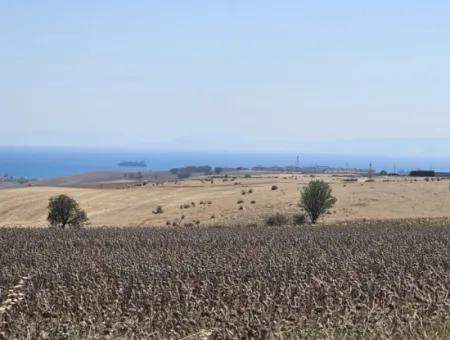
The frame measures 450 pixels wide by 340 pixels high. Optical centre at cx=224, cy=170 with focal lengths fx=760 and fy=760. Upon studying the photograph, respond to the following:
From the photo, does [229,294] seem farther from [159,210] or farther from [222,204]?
[159,210]

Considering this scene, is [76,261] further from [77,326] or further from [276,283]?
[77,326]

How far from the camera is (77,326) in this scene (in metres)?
6.86

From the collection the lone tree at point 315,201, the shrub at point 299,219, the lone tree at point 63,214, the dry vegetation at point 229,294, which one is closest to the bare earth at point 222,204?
the lone tree at point 315,201

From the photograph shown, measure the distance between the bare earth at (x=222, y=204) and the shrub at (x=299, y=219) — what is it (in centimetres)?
173

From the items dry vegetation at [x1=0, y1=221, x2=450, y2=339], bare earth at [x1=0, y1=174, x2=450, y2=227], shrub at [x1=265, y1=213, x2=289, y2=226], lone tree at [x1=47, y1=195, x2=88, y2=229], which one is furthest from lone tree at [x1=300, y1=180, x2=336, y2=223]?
dry vegetation at [x1=0, y1=221, x2=450, y2=339]

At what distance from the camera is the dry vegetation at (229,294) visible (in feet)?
23.2

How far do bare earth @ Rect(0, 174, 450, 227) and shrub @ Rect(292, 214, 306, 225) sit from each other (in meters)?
1.73

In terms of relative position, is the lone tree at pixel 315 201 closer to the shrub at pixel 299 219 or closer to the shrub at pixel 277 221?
the shrub at pixel 299 219

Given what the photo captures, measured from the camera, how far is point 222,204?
61531 mm

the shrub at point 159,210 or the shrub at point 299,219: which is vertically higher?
the shrub at point 299,219

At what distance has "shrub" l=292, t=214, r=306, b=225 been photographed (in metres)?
45.5

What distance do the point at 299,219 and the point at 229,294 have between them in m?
37.3

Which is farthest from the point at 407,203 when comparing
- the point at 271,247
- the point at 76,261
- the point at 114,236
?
the point at 76,261

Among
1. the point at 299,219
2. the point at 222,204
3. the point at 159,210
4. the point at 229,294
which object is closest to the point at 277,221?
the point at 299,219
